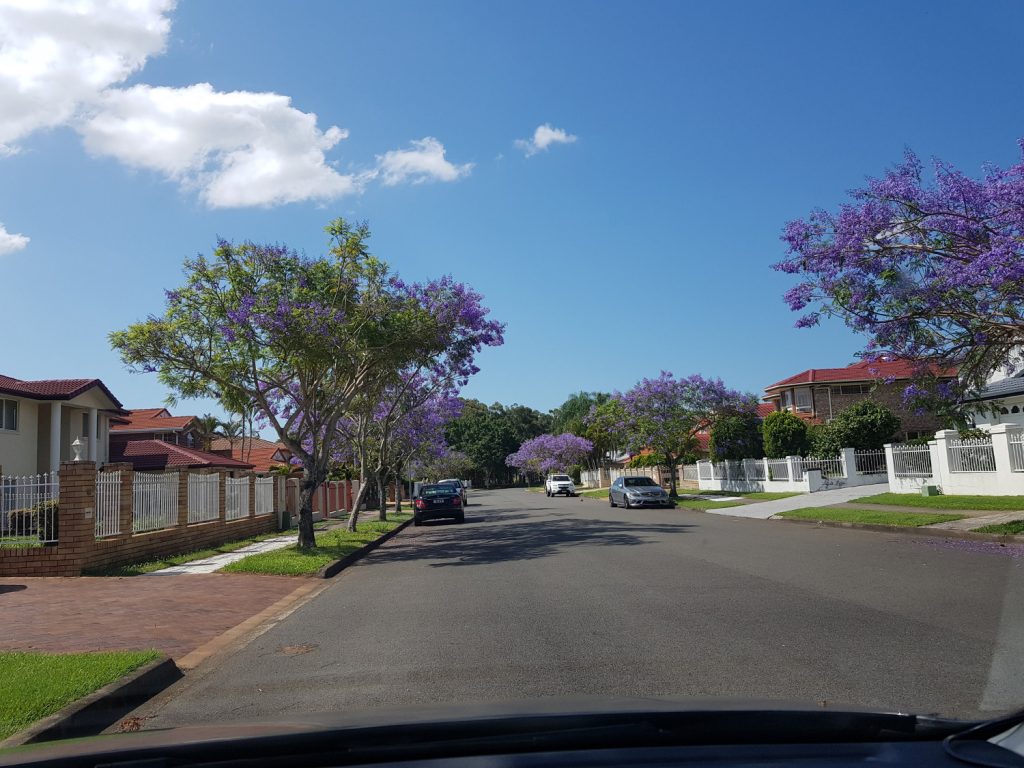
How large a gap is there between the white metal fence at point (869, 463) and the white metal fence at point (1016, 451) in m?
11.1

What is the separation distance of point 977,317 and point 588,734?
14.1 m

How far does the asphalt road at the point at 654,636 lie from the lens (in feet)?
18.9

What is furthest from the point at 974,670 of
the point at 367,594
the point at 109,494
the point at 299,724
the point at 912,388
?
the point at 109,494

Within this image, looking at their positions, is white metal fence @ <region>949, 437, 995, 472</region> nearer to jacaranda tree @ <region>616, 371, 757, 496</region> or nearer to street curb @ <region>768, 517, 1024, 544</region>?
street curb @ <region>768, 517, 1024, 544</region>

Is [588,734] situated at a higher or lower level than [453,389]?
lower

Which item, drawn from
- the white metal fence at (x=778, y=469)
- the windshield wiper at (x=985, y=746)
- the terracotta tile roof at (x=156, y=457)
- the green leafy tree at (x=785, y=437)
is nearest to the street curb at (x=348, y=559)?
the windshield wiper at (x=985, y=746)

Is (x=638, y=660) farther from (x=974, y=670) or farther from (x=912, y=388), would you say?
(x=912, y=388)

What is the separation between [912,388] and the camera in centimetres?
1593

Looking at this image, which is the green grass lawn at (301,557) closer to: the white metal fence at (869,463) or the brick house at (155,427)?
the white metal fence at (869,463)

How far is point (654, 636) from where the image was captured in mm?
7598

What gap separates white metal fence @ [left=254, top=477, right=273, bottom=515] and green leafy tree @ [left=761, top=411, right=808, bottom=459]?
2310cm

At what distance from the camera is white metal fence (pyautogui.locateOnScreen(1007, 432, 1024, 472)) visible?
21.2 meters

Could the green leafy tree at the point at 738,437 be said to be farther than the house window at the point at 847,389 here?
No

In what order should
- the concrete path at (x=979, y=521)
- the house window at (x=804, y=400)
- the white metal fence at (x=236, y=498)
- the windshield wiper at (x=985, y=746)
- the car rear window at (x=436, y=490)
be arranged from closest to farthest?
1. the windshield wiper at (x=985, y=746)
2. the concrete path at (x=979, y=521)
3. the white metal fence at (x=236, y=498)
4. the car rear window at (x=436, y=490)
5. the house window at (x=804, y=400)
